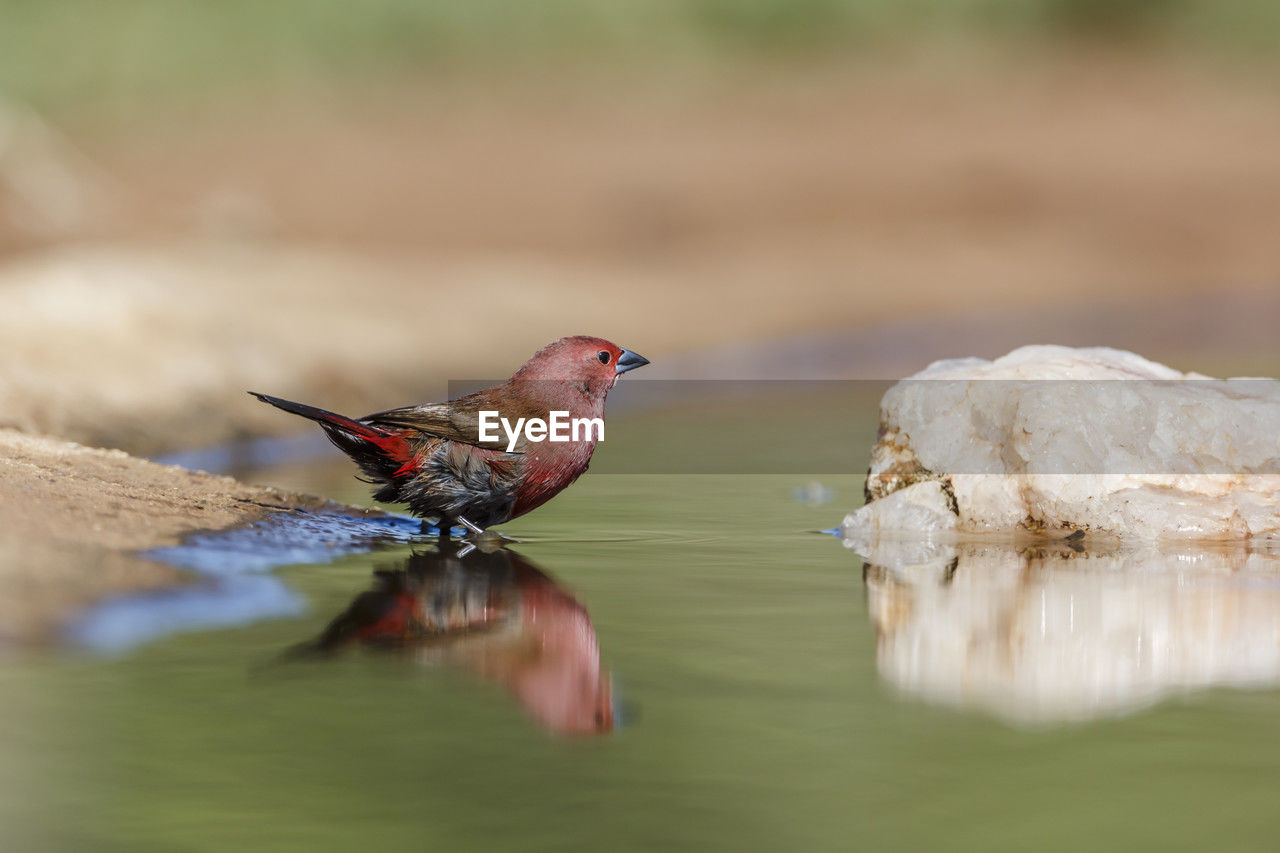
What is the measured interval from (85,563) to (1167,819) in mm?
3051

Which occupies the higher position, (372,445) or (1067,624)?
(372,445)

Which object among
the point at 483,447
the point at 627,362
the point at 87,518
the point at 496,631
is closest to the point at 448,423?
the point at 483,447

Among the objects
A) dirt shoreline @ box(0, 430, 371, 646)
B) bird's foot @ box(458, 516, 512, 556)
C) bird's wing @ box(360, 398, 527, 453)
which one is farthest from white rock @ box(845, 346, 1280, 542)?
dirt shoreline @ box(0, 430, 371, 646)

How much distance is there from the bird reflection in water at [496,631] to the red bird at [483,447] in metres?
0.28

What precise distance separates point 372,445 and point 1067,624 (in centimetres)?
239

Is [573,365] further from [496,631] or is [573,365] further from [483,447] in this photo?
[496,631]

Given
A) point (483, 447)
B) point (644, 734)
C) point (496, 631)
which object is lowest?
point (644, 734)

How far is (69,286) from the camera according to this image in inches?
423

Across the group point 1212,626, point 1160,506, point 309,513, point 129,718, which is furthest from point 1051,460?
point 129,718

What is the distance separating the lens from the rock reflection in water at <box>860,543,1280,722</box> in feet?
13.2

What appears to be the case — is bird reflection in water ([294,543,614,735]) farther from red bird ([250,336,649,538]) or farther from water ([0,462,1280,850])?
red bird ([250,336,649,538])

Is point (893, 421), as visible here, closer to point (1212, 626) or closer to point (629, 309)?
point (1212, 626)

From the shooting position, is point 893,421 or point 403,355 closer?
point 893,421

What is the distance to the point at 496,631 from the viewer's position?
456 centimetres
